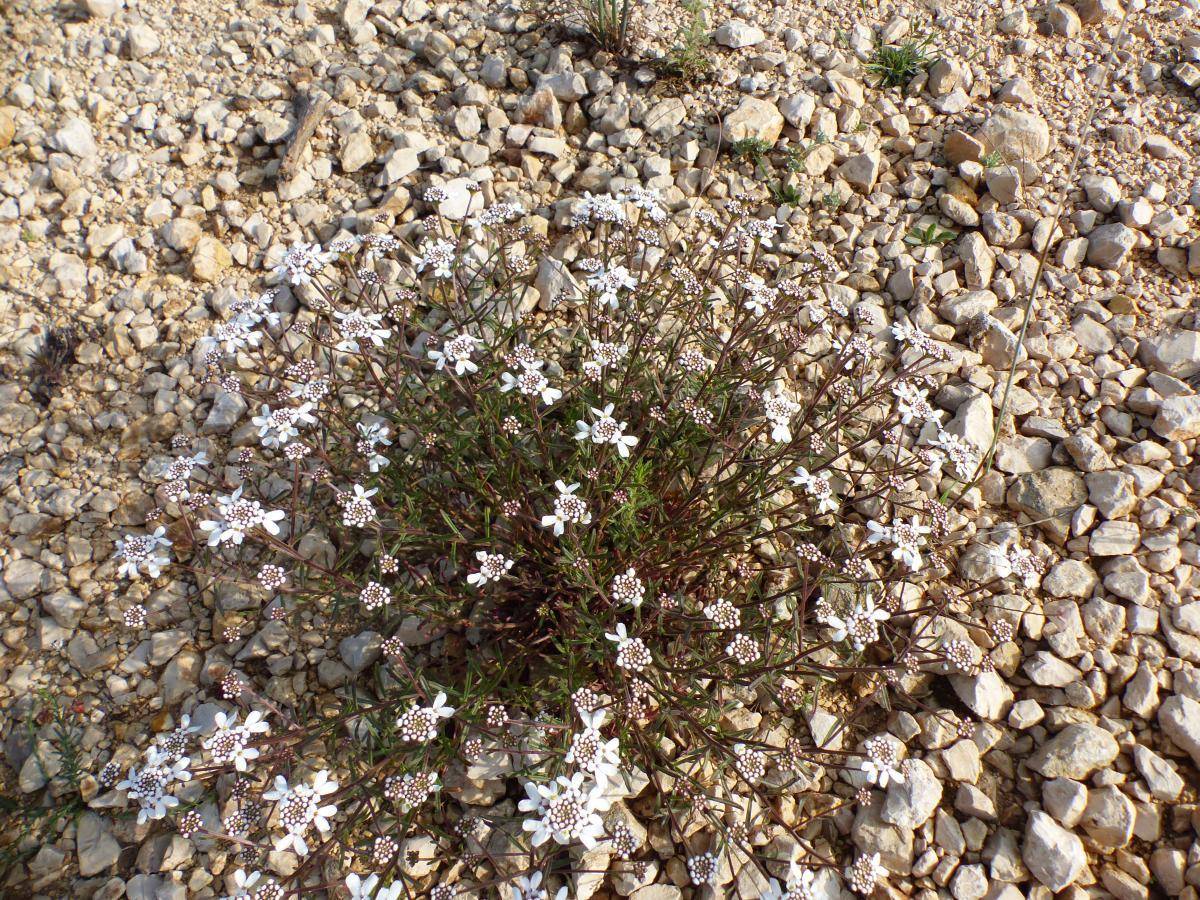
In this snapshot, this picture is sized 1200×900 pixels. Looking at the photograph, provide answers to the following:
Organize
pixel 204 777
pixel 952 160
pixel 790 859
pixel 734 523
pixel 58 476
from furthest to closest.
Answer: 1. pixel 952 160
2. pixel 58 476
3. pixel 734 523
4. pixel 790 859
5. pixel 204 777

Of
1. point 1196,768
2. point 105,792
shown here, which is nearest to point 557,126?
point 105,792

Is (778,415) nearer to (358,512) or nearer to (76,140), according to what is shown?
(358,512)

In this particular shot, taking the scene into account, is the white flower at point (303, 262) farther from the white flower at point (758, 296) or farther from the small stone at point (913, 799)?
the small stone at point (913, 799)

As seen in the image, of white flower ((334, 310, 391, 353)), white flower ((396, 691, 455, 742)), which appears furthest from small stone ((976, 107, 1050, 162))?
white flower ((396, 691, 455, 742))

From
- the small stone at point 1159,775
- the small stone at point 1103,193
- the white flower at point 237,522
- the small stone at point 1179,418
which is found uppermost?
the small stone at point 1103,193

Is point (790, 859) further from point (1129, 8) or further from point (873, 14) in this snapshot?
point (1129, 8)

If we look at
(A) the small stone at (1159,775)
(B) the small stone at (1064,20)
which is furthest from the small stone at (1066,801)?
(B) the small stone at (1064,20)

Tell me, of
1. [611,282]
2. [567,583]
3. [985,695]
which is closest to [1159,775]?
[985,695]

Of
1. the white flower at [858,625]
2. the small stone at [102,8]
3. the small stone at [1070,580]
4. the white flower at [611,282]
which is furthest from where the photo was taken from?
the small stone at [102,8]
